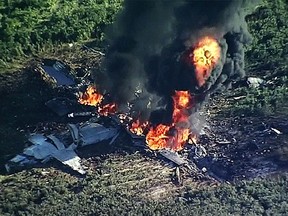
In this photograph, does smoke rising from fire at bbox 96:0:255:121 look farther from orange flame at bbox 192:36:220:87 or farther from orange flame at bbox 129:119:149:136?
orange flame at bbox 129:119:149:136

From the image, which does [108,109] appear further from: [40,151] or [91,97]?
[40,151]

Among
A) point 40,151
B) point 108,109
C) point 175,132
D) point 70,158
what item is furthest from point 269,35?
point 40,151

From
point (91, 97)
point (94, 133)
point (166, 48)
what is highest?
point (166, 48)

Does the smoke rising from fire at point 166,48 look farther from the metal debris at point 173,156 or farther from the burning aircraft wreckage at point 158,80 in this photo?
the metal debris at point 173,156

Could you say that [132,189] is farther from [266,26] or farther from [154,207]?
[266,26]

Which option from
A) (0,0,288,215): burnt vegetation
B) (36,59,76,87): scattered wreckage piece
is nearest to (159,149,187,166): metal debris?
(0,0,288,215): burnt vegetation

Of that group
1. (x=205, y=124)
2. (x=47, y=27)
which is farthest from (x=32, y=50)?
(x=205, y=124)

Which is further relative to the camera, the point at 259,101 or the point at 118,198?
the point at 259,101
